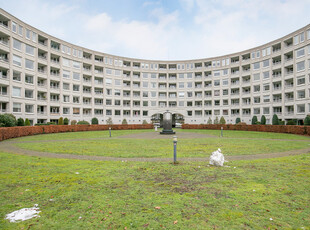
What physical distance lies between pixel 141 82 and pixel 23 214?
63629 mm

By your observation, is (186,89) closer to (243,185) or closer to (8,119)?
(8,119)

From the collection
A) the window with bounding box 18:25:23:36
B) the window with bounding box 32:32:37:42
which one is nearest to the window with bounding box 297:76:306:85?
the window with bounding box 32:32:37:42

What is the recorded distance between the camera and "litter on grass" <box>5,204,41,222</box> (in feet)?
13.2

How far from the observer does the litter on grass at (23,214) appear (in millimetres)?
4020

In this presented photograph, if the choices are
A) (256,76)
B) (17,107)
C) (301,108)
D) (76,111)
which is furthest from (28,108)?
(301,108)

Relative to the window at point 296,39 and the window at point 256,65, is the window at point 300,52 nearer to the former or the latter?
the window at point 296,39

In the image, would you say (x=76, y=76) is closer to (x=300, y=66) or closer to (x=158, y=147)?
(x=158, y=147)

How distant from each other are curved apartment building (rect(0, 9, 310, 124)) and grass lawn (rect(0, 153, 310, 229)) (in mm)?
39060

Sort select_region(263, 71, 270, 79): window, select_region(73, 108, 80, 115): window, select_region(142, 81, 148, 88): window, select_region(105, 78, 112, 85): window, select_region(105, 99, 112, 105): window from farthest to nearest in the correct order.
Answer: select_region(142, 81, 148, 88): window, select_region(105, 99, 112, 105): window, select_region(105, 78, 112, 85): window, select_region(73, 108, 80, 115): window, select_region(263, 71, 270, 79): window

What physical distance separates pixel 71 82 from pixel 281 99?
54.6 metres

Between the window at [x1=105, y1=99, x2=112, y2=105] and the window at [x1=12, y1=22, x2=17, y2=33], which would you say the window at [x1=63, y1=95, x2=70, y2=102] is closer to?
the window at [x1=105, y1=99, x2=112, y2=105]

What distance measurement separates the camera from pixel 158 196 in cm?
523

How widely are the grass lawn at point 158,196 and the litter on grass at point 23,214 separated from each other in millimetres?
132

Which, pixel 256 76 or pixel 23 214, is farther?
pixel 256 76
